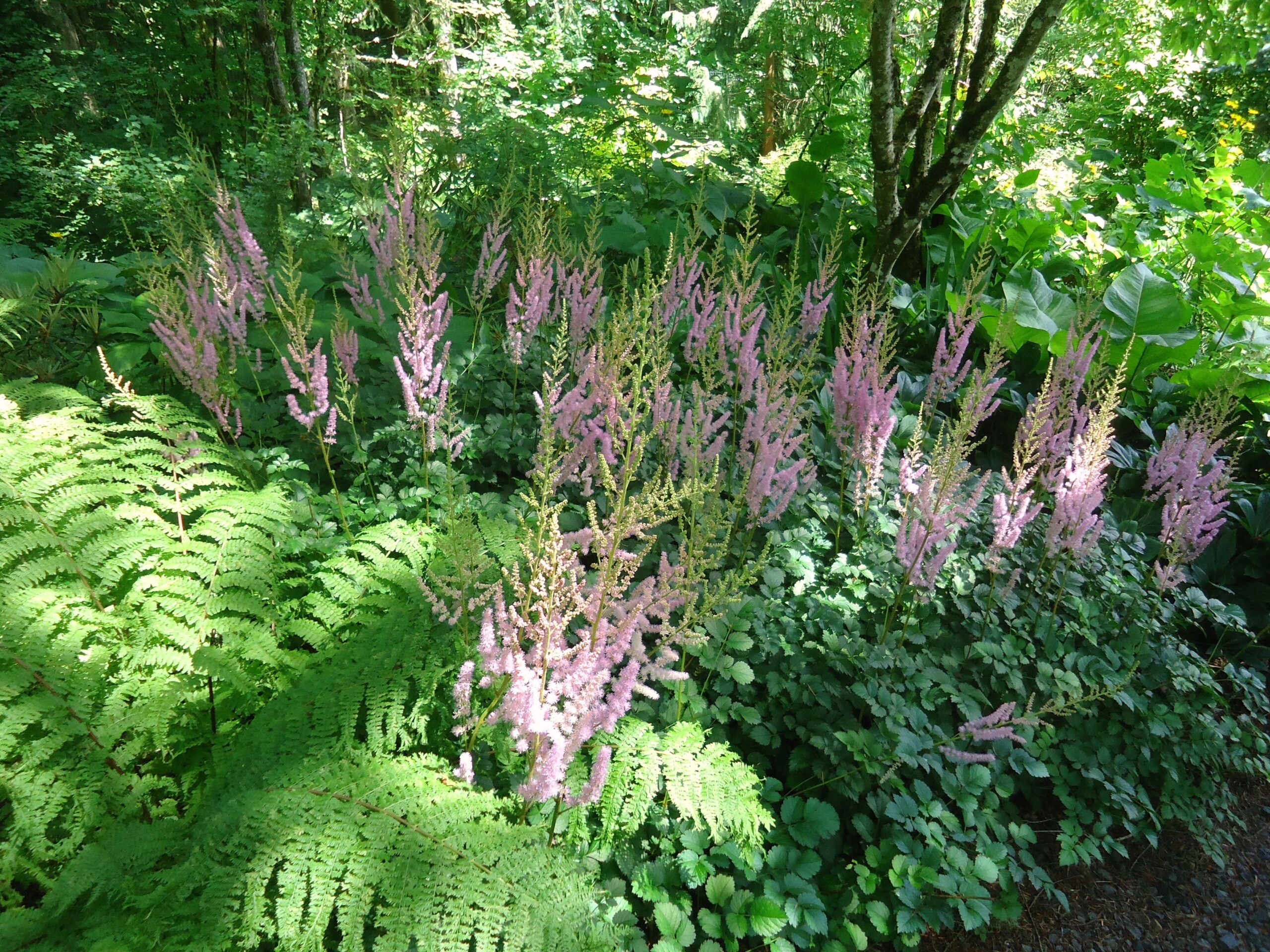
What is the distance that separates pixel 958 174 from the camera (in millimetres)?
4531

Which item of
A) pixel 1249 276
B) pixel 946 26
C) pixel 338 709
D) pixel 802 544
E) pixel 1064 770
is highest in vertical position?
pixel 946 26

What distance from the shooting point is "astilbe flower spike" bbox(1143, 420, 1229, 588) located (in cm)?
273

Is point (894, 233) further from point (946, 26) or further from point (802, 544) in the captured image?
point (802, 544)

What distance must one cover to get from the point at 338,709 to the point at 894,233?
4.49 metres

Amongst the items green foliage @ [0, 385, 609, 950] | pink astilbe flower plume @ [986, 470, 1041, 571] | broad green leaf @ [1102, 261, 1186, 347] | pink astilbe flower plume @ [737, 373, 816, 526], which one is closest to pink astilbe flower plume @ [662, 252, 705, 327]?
pink astilbe flower plume @ [737, 373, 816, 526]

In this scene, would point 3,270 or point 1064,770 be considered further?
point 3,270

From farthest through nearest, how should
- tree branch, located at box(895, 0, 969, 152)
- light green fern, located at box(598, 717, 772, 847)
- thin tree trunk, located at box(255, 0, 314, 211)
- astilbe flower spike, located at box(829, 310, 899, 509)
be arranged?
thin tree trunk, located at box(255, 0, 314, 211) → tree branch, located at box(895, 0, 969, 152) → astilbe flower spike, located at box(829, 310, 899, 509) → light green fern, located at box(598, 717, 772, 847)

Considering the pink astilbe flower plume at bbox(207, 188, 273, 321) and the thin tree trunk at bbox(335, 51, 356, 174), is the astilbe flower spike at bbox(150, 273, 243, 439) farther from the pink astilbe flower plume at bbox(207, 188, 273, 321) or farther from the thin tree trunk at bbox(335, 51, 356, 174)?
the thin tree trunk at bbox(335, 51, 356, 174)

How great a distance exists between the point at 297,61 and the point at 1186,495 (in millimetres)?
9526

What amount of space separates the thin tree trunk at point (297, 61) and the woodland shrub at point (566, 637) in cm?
592

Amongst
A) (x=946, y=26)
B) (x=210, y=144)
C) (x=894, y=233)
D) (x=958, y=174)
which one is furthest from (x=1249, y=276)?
(x=210, y=144)

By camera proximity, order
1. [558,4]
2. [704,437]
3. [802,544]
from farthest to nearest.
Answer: [558,4] → [802,544] → [704,437]

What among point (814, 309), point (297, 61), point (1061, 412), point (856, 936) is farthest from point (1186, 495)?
point (297, 61)

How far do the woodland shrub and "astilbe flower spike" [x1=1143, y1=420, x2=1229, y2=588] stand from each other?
0.03 meters
